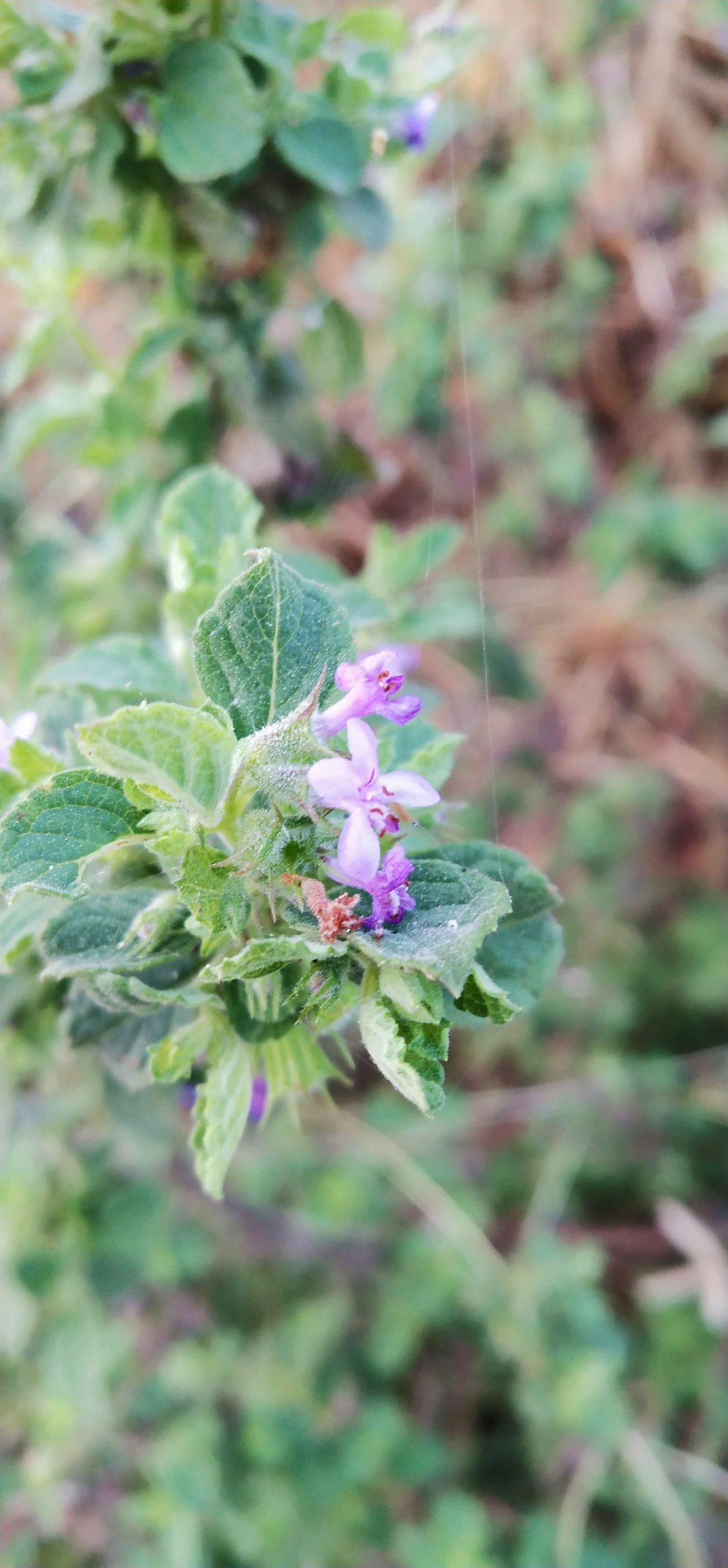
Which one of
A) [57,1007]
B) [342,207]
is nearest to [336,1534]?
[57,1007]

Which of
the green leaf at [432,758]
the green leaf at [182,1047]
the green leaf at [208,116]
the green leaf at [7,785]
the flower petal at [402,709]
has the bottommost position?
the green leaf at [182,1047]

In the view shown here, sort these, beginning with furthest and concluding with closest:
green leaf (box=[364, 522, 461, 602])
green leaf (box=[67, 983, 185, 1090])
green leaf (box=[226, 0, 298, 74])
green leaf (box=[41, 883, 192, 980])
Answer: green leaf (box=[364, 522, 461, 602]) → green leaf (box=[226, 0, 298, 74]) → green leaf (box=[67, 983, 185, 1090]) → green leaf (box=[41, 883, 192, 980])

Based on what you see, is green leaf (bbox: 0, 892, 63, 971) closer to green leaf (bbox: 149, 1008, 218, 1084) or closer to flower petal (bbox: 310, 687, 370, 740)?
green leaf (bbox: 149, 1008, 218, 1084)

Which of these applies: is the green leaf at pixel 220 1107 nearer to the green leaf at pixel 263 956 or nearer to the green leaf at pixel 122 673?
the green leaf at pixel 263 956

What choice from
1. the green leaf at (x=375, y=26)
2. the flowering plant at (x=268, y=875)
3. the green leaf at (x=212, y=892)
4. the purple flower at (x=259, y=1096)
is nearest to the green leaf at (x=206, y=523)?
the flowering plant at (x=268, y=875)

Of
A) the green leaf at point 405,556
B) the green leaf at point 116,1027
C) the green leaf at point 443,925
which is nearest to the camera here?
the green leaf at point 443,925

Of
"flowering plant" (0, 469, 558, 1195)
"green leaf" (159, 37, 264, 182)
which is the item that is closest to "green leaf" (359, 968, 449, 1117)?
"flowering plant" (0, 469, 558, 1195)

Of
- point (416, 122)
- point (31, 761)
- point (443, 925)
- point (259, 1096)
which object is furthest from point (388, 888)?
point (416, 122)

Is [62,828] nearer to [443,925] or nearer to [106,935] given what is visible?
[106,935]
